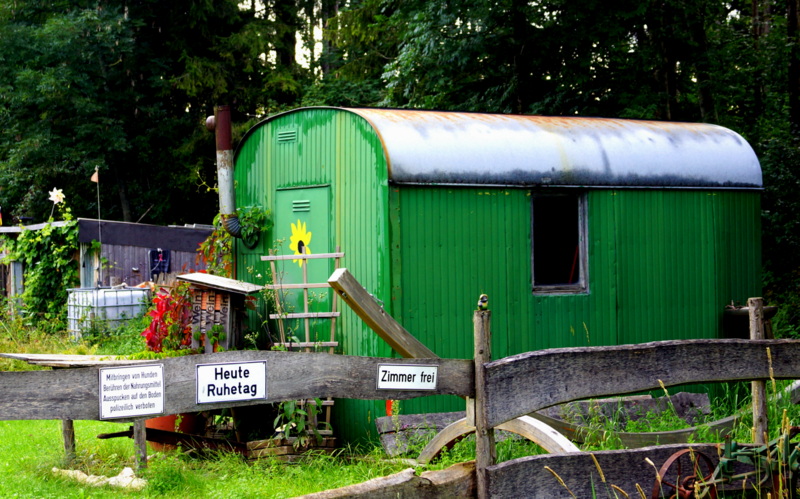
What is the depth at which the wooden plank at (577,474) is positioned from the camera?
430 cm

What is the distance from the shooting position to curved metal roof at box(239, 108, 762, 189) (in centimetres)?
776

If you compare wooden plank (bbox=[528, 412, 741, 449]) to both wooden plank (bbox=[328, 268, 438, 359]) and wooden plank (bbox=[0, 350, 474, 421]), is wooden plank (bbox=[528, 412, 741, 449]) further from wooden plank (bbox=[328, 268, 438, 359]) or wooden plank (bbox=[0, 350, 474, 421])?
wooden plank (bbox=[0, 350, 474, 421])

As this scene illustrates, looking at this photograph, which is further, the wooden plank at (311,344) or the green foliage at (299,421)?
the wooden plank at (311,344)

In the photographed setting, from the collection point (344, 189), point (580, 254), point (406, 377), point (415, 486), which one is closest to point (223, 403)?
point (406, 377)

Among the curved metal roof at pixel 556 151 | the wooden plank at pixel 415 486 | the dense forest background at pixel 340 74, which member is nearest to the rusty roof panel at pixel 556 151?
the curved metal roof at pixel 556 151

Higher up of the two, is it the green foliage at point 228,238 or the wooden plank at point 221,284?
the green foliage at point 228,238

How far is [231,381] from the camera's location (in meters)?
3.88

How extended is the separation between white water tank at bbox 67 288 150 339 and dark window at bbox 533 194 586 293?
21.0 ft

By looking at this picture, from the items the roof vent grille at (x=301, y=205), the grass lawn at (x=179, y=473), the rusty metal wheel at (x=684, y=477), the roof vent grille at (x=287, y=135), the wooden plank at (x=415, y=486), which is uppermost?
the roof vent grille at (x=287, y=135)

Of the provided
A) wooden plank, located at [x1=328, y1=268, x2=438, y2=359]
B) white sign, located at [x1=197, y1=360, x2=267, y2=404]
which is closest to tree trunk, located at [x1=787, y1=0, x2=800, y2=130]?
wooden plank, located at [x1=328, y1=268, x2=438, y2=359]

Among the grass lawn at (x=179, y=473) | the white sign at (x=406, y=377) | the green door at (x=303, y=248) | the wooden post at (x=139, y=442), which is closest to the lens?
the white sign at (x=406, y=377)

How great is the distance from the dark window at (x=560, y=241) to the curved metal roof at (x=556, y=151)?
1.57 feet

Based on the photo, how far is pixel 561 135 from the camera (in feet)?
28.5

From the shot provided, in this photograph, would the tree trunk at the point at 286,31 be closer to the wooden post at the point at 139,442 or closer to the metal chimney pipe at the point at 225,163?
the metal chimney pipe at the point at 225,163
